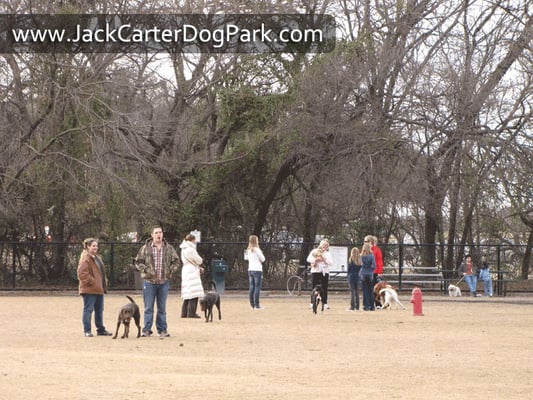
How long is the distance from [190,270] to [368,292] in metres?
6.38

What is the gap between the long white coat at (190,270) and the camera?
26125 mm

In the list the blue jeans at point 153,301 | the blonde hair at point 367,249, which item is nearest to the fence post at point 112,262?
the blonde hair at point 367,249

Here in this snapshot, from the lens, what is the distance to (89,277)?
872 inches

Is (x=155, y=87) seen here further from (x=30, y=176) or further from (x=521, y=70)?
(x=521, y=70)

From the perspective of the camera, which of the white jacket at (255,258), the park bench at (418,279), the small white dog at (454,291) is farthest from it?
the park bench at (418,279)

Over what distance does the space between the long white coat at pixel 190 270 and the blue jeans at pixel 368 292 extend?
207 inches

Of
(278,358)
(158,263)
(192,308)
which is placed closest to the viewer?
(278,358)

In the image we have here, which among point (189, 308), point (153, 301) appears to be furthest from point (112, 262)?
point (153, 301)

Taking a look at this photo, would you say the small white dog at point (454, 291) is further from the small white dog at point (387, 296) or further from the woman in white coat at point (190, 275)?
the woman in white coat at point (190, 275)

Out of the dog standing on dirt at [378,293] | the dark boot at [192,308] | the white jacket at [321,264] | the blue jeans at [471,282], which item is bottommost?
the dark boot at [192,308]

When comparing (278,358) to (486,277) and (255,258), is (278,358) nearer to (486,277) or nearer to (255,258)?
(255,258)

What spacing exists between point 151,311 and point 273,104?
2206 centimetres

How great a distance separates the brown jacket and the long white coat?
4.01 metres

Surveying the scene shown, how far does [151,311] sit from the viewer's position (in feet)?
72.0
